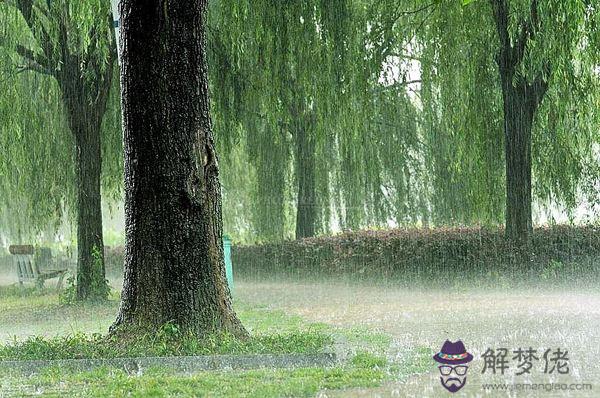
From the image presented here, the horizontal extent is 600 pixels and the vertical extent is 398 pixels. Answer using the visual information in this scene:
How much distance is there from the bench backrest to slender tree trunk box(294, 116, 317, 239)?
3.06m

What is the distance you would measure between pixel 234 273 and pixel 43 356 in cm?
563

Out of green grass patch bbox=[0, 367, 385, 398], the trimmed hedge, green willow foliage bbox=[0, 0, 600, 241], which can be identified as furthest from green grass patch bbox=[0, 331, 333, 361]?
the trimmed hedge

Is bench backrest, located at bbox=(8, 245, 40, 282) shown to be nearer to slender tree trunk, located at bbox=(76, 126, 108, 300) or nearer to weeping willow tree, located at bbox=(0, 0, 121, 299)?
weeping willow tree, located at bbox=(0, 0, 121, 299)

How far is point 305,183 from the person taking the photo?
389 inches

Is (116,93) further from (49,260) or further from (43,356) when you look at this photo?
(49,260)

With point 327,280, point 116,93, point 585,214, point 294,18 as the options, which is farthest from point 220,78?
point 585,214

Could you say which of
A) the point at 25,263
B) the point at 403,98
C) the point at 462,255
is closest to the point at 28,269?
the point at 25,263

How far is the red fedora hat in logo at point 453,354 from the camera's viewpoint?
4066mm

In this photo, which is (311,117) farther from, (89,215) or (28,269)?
(28,269)

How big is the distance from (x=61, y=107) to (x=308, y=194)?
320 cm

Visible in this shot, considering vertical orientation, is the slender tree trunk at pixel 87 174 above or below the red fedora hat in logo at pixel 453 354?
above

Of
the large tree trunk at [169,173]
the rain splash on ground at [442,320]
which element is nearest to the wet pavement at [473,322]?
the rain splash on ground at [442,320]

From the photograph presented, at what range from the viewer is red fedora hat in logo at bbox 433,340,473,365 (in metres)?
4.07

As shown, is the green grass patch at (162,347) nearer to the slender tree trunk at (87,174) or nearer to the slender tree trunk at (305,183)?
the slender tree trunk at (87,174)
